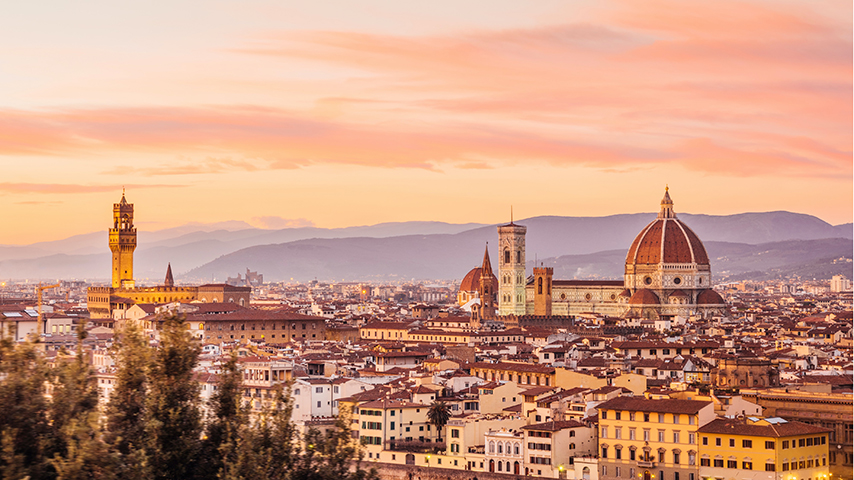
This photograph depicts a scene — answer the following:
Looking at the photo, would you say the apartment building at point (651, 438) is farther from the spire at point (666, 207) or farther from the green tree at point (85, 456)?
the spire at point (666, 207)

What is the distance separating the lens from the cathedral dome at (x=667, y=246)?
392 feet

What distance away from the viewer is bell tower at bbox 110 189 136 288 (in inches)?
4365

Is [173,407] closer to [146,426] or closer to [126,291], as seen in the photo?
[146,426]

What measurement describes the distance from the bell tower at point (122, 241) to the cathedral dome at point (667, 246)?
42126 millimetres

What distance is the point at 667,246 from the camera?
120 m

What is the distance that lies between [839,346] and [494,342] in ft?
61.9

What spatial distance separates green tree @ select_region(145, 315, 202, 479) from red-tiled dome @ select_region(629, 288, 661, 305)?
98.1 meters

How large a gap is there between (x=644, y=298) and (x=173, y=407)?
327 ft

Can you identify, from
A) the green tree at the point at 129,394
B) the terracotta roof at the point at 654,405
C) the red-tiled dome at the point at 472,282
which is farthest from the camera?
the red-tiled dome at the point at 472,282

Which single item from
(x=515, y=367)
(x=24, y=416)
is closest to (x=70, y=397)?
(x=24, y=416)

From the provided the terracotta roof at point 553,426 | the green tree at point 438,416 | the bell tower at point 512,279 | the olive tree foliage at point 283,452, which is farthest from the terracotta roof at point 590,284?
the olive tree foliage at point 283,452

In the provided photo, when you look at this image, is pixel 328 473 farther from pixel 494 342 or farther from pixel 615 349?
pixel 494 342

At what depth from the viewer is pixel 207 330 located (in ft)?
266

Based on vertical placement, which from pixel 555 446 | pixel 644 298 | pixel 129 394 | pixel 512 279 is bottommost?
pixel 555 446
